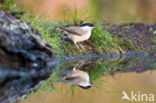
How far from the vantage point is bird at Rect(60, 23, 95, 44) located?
1311 cm

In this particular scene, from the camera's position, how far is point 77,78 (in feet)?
34.3

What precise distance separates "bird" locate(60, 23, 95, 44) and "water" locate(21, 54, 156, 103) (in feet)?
1.49

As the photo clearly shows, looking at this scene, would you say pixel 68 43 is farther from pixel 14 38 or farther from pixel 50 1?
pixel 50 1

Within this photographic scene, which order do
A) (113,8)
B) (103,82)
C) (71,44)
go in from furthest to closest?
(113,8) → (71,44) → (103,82)

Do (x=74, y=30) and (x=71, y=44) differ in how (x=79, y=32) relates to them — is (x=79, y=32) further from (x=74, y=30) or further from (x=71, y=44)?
(x=71, y=44)

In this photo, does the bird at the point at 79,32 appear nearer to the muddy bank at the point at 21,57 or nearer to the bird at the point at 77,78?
the muddy bank at the point at 21,57

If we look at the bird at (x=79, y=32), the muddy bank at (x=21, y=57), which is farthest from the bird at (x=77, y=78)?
the bird at (x=79, y=32)

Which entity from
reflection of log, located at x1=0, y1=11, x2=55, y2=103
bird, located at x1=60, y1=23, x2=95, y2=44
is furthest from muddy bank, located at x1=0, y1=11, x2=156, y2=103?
bird, located at x1=60, y1=23, x2=95, y2=44

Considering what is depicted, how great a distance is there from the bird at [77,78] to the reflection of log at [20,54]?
0.35m

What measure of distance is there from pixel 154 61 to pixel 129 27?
2.91m

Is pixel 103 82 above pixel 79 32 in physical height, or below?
below

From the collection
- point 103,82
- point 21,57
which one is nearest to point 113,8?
point 103,82

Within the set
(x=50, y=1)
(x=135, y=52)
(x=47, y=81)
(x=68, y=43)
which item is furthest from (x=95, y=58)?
(x=50, y=1)

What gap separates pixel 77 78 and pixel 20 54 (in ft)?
3.24
